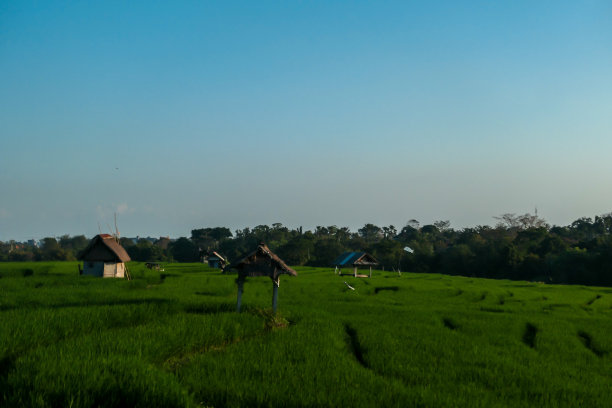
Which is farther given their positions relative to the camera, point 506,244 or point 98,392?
point 506,244

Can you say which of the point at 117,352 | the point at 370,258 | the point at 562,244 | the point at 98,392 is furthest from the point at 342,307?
the point at 562,244

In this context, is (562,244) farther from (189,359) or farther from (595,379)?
(189,359)

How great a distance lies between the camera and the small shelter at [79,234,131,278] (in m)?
34.3


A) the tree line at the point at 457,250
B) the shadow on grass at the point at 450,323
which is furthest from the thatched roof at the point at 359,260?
the shadow on grass at the point at 450,323

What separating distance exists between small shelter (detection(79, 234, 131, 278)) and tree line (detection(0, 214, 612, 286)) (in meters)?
32.2

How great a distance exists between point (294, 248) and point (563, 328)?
6548 centimetres

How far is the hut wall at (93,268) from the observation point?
3506 cm

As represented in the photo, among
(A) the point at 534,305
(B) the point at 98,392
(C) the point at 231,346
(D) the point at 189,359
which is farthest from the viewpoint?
(A) the point at 534,305

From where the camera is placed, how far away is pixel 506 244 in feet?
202

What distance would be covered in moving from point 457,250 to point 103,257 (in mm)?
51846

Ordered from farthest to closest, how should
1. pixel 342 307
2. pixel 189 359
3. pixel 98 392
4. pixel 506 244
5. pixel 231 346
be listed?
pixel 506 244 → pixel 342 307 → pixel 231 346 → pixel 189 359 → pixel 98 392

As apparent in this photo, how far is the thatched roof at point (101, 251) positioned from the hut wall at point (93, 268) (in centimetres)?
64

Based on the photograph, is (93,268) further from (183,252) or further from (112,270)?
(183,252)

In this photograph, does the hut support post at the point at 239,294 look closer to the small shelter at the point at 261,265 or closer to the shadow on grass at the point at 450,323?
the small shelter at the point at 261,265
